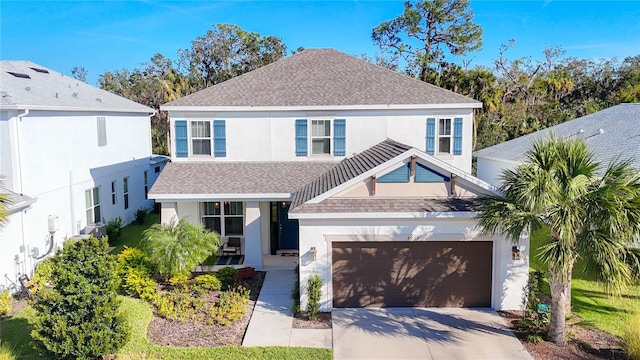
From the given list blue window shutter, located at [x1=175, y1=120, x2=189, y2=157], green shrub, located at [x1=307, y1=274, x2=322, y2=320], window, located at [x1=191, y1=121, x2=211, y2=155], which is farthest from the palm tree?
blue window shutter, located at [x1=175, y1=120, x2=189, y2=157]

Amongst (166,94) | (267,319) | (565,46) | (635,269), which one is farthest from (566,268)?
(565,46)

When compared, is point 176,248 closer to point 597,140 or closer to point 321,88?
point 321,88

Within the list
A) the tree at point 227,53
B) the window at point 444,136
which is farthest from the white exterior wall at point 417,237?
the tree at point 227,53

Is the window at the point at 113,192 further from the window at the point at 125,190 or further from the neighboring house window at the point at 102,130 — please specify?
the neighboring house window at the point at 102,130

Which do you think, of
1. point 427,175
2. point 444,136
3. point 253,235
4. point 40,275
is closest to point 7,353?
point 40,275

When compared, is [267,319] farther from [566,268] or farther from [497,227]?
[566,268]

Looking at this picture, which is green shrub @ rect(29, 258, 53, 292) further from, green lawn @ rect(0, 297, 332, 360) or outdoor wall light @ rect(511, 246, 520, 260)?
outdoor wall light @ rect(511, 246, 520, 260)
